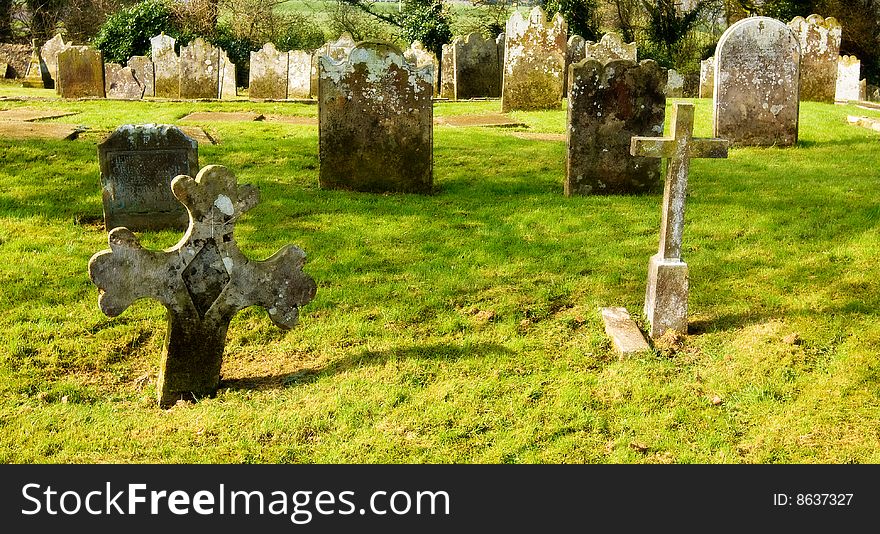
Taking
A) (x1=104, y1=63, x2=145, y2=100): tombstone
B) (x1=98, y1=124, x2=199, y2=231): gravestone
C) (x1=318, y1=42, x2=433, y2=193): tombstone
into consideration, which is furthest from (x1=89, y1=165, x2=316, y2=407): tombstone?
(x1=104, y1=63, x2=145, y2=100): tombstone

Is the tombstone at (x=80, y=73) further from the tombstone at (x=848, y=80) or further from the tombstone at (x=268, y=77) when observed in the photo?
the tombstone at (x=848, y=80)

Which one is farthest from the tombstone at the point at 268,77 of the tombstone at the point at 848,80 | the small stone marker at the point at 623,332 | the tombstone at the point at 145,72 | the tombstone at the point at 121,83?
the small stone marker at the point at 623,332

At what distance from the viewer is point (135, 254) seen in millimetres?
4559

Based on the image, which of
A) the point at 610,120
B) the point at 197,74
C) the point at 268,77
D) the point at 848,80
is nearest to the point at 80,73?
the point at 197,74

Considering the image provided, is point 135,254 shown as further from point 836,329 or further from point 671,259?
point 836,329

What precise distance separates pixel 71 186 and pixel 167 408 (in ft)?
16.2

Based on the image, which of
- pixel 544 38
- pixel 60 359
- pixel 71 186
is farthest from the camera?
pixel 544 38

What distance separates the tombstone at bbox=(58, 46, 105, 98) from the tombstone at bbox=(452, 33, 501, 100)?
306 inches

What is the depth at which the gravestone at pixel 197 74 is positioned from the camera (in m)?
18.9

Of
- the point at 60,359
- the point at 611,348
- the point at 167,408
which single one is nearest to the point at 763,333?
the point at 611,348

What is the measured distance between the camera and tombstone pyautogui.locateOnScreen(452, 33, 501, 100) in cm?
2017

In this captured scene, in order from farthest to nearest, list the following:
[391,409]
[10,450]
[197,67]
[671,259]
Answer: [197,67] → [671,259] → [391,409] → [10,450]

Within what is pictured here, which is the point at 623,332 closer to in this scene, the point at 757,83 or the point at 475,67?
the point at 757,83

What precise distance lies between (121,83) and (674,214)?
16033 millimetres
